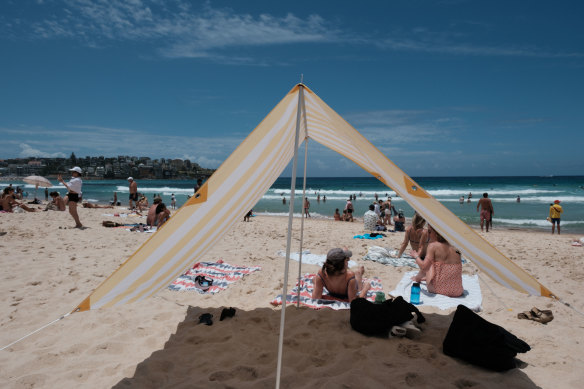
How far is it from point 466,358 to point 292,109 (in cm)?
245

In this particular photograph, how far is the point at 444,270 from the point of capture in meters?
4.48

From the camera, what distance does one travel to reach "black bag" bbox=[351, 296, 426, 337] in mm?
3053

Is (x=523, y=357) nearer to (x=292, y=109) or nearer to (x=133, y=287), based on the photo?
(x=292, y=109)

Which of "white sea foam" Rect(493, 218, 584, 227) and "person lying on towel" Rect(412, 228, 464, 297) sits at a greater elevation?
"person lying on towel" Rect(412, 228, 464, 297)

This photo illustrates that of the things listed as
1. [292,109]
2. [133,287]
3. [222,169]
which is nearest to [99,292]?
[133,287]

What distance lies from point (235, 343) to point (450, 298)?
2992mm

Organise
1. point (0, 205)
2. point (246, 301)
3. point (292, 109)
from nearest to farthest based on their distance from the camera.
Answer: point (292, 109), point (246, 301), point (0, 205)

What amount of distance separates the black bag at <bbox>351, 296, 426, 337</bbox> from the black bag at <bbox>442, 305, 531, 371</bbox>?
452mm

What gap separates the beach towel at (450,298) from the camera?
414 centimetres

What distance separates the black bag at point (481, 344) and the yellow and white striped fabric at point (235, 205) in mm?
431

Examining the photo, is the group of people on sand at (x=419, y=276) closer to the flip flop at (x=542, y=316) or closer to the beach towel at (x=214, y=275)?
the flip flop at (x=542, y=316)

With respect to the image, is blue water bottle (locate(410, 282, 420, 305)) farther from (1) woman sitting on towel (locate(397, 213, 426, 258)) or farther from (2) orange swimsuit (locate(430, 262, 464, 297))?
(1) woman sitting on towel (locate(397, 213, 426, 258))

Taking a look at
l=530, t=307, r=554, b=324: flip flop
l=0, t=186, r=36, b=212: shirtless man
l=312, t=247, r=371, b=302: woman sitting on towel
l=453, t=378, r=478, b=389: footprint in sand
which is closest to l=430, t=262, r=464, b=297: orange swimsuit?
l=530, t=307, r=554, b=324: flip flop

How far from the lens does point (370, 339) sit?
3008 mm
